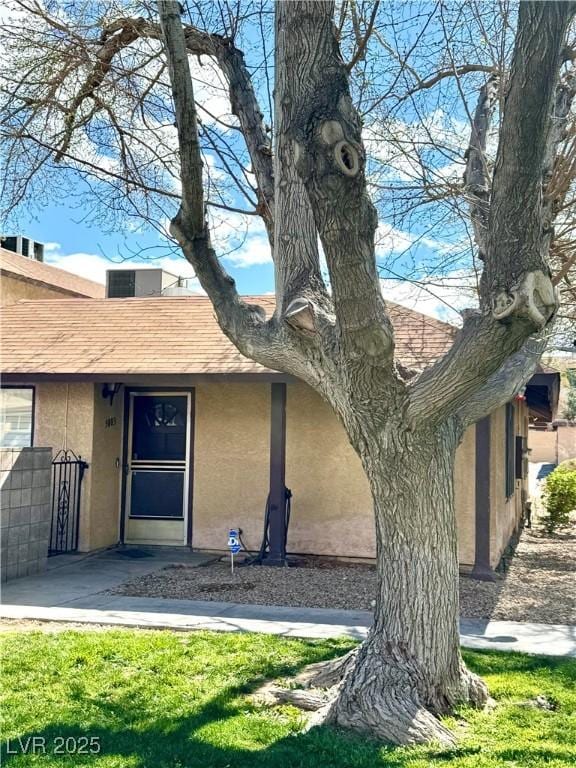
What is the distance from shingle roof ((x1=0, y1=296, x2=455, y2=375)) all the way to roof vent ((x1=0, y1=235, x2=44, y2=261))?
6.94m

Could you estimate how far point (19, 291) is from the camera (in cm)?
1583

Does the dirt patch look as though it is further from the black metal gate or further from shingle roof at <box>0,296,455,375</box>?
the black metal gate

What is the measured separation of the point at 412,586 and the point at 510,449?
958cm

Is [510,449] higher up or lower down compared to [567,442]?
lower down

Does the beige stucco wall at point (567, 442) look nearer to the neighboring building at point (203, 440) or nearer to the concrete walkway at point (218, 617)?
the neighboring building at point (203, 440)

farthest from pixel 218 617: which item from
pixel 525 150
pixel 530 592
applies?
pixel 525 150

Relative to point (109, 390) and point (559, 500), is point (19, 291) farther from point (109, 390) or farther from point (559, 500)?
point (559, 500)

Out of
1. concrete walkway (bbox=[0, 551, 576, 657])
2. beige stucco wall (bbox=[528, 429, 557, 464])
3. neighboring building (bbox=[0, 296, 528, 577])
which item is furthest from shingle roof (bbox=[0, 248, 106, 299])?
beige stucco wall (bbox=[528, 429, 557, 464])

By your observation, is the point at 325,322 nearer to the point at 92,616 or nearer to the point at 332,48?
the point at 332,48

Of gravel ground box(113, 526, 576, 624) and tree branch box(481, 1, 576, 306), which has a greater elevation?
tree branch box(481, 1, 576, 306)

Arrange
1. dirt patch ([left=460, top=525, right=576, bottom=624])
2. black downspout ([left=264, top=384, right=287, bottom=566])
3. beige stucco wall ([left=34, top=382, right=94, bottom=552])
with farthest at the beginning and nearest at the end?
1. beige stucco wall ([left=34, top=382, right=94, bottom=552])
2. black downspout ([left=264, top=384, right=287, bottom=566])
3. dirt patch ([left=460, top=525, right=576, bottom=624])

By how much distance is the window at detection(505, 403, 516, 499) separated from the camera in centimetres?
1317

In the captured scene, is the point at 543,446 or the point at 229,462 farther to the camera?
the point at 543,446

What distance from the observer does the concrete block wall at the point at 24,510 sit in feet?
29.2
